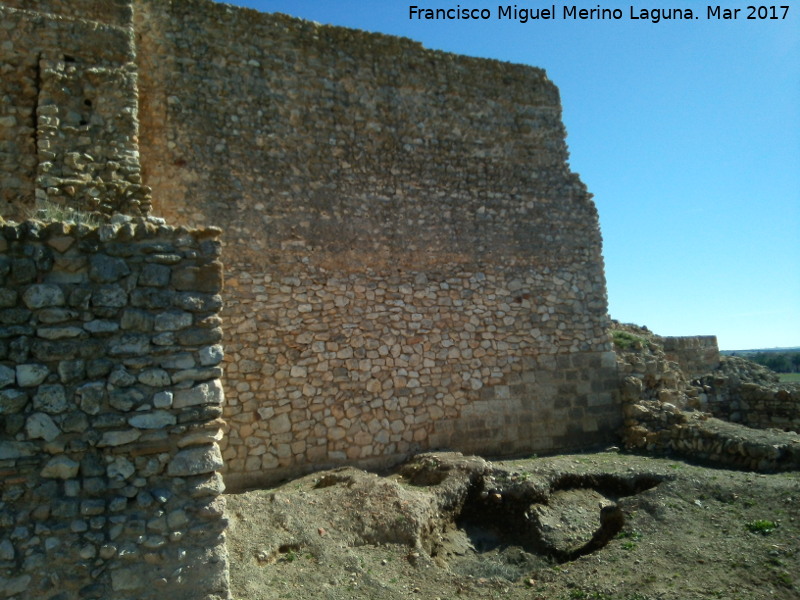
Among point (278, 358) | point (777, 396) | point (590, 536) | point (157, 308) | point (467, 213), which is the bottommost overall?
point (590, 536)

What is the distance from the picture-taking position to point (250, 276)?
25.4 ft

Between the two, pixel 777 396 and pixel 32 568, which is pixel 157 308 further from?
pixel 777 396

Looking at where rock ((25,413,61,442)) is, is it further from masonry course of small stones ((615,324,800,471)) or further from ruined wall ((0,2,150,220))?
masonry course of small stones ((615,324,800,471))

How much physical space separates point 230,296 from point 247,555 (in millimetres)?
3578

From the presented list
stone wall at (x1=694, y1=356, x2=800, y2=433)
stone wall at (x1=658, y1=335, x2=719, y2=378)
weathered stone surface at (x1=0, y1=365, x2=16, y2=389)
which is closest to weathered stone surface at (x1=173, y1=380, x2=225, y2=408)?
weathered stone surface at (x1=0, y1=365, x2=16, y2=389)

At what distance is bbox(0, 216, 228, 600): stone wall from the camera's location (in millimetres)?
3441

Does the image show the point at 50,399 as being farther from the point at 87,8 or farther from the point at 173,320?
the point at 87,8

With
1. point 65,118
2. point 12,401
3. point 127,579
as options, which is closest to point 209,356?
point 12,401

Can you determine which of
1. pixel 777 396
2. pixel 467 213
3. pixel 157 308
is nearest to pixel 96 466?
pixel 157 308

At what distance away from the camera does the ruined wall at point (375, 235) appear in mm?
7668

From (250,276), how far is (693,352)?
13531mm

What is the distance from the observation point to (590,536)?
21.3 feet

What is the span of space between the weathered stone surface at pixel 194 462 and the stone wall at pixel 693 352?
14559mm

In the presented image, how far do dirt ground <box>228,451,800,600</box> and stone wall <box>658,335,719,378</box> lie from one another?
863cm
